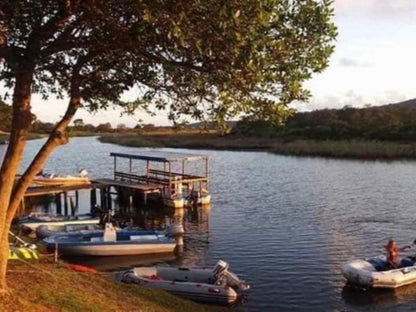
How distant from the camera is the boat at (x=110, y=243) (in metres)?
29.6

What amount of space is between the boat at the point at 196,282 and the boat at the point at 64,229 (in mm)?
9529

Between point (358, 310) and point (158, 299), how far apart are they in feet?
30.6

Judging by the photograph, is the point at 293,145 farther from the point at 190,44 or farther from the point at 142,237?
the point at 190,44

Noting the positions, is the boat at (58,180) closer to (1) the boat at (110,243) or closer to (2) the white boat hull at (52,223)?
(2) the white boat hull at (52,223)

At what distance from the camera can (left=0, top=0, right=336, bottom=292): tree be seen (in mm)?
9266

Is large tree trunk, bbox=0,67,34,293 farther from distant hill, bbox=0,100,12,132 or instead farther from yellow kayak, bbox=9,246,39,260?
distant hill, bbox=0,100,12,132

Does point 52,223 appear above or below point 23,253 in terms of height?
below

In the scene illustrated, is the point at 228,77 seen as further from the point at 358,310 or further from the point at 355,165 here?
the point at 355,165

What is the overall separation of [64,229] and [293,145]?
221 ft

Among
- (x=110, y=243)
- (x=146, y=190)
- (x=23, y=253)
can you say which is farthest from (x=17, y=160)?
(x=146, y=190)

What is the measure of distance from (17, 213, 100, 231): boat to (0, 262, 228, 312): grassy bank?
18464 mm

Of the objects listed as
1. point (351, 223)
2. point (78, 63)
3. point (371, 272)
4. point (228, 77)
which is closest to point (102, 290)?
point (78, 63)

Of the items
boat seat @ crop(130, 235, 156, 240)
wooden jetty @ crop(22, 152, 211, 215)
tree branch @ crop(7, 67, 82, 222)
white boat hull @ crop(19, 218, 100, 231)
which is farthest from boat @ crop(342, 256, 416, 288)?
wooden jetty @ crop(22, 152, 211, 215)

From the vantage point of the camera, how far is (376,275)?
24172 mm
